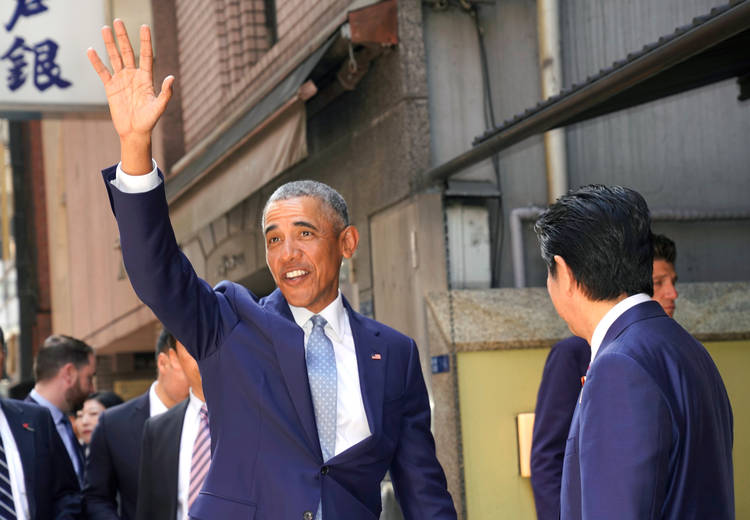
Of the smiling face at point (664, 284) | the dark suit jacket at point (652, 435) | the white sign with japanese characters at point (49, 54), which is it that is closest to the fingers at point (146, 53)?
the dark suit jacket at point (652, 435)

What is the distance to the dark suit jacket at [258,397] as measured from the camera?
3.15 metres

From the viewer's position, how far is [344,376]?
3609 mm

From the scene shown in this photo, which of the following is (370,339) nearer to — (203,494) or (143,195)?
(203,494)

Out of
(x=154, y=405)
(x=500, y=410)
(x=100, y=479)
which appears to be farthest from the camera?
(x=500, y=410)

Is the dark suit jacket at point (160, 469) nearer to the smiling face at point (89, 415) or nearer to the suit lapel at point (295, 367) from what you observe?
the suit lapel at point (295, 367)

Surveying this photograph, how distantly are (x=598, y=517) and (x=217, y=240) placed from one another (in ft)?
29.2

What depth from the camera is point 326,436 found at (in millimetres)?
3453

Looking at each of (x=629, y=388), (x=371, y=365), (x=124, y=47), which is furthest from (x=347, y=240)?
(x=629, y=388)

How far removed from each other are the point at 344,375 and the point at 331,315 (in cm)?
21

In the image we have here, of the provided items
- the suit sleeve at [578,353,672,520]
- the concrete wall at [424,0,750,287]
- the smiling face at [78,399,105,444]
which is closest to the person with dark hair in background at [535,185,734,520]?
the suit sleeve at [578,353,672,520]

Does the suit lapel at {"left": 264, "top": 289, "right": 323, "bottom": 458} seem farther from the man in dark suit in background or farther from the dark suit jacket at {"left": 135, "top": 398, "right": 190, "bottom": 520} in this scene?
the dark suit jacket at {"left": 135, "top": 398, "right": 190, "bottom": 520}

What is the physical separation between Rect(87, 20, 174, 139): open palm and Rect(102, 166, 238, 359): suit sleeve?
0.16 meters

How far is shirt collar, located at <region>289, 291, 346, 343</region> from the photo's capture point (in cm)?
365

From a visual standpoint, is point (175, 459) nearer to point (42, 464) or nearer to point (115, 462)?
point (42, 464)
